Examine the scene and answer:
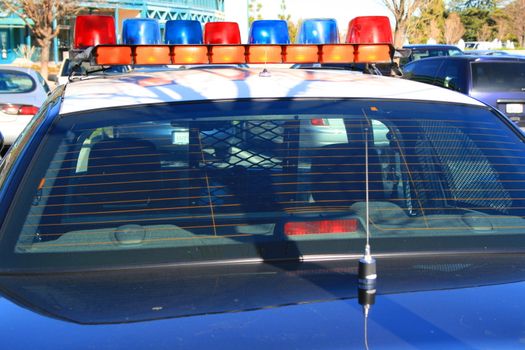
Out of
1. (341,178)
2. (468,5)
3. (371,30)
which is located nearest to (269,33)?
(371,30)

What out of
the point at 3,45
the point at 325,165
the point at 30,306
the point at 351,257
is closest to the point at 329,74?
the point at 325,165

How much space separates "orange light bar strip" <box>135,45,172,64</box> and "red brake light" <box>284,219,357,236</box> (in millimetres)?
1535

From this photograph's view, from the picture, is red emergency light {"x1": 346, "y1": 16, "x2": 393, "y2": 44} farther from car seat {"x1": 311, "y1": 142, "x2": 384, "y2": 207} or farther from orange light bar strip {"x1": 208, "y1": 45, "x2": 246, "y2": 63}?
car seat {"x1": 311, "y1": 142, "x2": 384, "y2": 207}

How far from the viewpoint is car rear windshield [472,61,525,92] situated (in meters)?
13.0

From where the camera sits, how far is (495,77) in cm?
1300

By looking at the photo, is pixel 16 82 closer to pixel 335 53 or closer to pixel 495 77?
pixel 495 77

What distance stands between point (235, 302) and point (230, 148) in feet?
3.36

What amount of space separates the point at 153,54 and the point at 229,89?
101 centimetres

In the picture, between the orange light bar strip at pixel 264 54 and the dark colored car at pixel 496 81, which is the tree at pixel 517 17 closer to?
the dark colored car at pixel 496 81

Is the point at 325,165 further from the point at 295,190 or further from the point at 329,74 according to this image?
the point at 329,74

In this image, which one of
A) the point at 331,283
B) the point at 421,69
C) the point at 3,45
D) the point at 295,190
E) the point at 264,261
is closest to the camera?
the point at 331,283

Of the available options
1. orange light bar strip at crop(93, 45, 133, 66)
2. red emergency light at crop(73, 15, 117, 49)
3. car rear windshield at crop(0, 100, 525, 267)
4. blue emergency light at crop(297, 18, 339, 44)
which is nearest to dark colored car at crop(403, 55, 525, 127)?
blue emergency light at crop(297, 18, 339, 44)

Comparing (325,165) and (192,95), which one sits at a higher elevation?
(192,95)

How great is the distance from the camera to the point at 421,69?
1502cm
